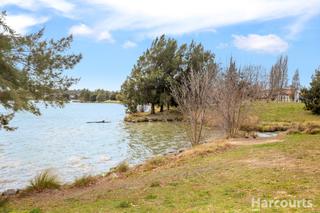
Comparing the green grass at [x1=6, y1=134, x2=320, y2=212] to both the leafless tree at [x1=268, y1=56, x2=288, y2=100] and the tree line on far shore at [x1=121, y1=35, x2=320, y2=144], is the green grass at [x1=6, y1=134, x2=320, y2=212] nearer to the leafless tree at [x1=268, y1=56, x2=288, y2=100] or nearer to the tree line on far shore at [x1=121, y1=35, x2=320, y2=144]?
the tree line on far shore at [x1=121, y1=35, x2=320, y2=144]

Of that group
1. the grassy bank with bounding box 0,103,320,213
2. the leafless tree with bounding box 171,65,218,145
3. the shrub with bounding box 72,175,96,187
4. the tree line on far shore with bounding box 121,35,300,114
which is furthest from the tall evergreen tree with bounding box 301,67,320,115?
the shrub with bounding box 72,175,96,187

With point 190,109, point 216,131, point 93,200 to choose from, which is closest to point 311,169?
point 93,200

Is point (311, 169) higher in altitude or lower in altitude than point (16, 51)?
lower

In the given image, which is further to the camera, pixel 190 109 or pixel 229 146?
pixel 190 109

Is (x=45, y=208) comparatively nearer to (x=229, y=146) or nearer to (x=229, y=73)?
(x=229, y=146)

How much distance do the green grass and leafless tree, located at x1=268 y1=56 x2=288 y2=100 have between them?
54843 millimetres

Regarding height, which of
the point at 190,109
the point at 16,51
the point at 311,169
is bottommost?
the point at 311,169

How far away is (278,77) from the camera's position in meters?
69.0

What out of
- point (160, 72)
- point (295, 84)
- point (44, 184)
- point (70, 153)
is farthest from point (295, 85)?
point (44, 184)

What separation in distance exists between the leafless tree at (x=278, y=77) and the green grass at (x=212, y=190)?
54843 millimetres

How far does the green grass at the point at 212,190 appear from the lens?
694cm

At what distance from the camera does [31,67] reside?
10.1 meters

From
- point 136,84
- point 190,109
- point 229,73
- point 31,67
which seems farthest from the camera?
point 136,84

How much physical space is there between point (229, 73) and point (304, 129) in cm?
639
